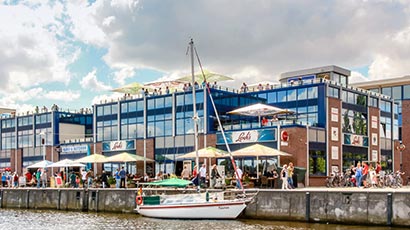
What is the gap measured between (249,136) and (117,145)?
16.1m

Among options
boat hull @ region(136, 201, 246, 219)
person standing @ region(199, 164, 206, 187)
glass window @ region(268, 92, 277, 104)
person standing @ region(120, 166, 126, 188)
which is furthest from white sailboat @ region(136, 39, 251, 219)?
glass window @ region(268, 92, 277, 104)

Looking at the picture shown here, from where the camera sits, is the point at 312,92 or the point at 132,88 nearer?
the point at 312,92

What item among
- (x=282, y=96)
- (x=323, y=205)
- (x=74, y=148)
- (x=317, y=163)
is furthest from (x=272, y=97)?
(x=74, y=148)

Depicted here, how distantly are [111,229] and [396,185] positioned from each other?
2082 centimetres

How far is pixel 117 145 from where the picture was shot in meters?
58.7

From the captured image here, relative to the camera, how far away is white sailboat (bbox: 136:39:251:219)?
33.3 m

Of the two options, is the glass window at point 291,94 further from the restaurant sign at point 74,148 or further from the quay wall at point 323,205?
the restaurant sign at point 74,148

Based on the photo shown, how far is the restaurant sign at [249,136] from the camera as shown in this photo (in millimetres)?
46375

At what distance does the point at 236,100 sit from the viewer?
5506 cm

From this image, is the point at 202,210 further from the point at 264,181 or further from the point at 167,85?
the point at 167,85

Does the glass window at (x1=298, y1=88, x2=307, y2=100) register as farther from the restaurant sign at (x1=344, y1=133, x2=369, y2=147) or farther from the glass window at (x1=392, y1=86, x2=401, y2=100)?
the glass window at (x1=392, y1=86, x2=401, y2=100)

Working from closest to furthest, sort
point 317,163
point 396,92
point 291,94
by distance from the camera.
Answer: point 317,163
point 291,94
point 396,92

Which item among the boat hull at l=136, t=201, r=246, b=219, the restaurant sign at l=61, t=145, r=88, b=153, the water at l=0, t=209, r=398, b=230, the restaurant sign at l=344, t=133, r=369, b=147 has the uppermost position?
the restaurant sign at l=344, t=133, r=369, b=147

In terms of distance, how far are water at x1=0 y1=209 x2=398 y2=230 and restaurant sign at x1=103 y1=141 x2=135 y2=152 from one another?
18030 millimetres
